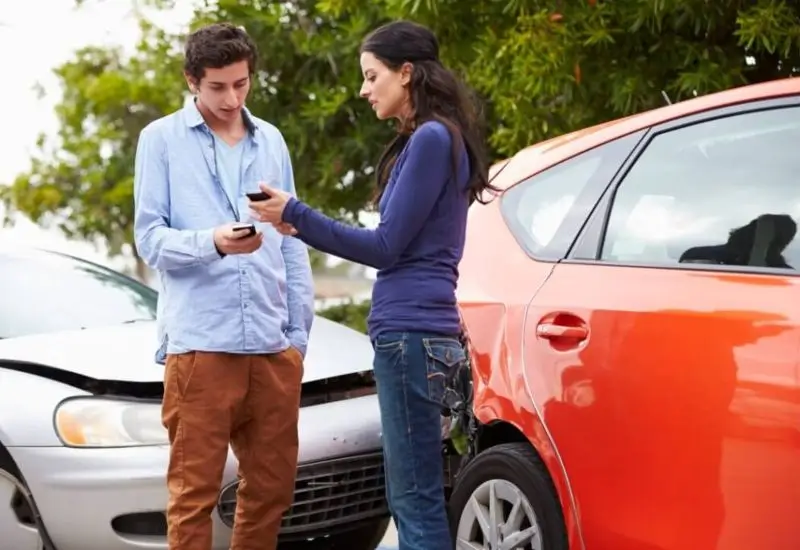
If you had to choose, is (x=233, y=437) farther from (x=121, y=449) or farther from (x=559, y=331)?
(x=559, y=331)

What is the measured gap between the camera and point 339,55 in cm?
995

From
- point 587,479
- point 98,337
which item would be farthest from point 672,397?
point 98,337

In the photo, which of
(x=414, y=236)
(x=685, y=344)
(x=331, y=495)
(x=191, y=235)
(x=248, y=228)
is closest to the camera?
(x=685, y=344)

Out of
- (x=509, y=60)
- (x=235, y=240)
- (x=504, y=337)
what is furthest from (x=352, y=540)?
(x=509, y=60)

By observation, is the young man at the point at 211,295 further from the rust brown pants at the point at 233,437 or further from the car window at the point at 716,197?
the car window at the point at 716,197

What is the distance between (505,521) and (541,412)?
1.24 feet

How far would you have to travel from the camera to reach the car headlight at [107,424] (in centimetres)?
448

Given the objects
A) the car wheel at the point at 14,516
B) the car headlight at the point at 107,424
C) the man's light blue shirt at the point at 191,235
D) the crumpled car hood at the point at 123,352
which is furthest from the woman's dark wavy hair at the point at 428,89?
the car wheel at the point at 14,516

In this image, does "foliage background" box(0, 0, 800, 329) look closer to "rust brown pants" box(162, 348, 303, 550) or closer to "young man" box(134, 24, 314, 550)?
"young man" box(134, 24, 314, 550)

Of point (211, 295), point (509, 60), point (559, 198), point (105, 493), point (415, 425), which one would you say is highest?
point (509, 60)

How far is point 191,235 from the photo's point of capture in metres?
3.90

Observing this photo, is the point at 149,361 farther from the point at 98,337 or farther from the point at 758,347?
the point at 758,347

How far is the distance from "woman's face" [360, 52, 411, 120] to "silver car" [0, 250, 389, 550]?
1.40 m

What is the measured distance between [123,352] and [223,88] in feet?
3.95
